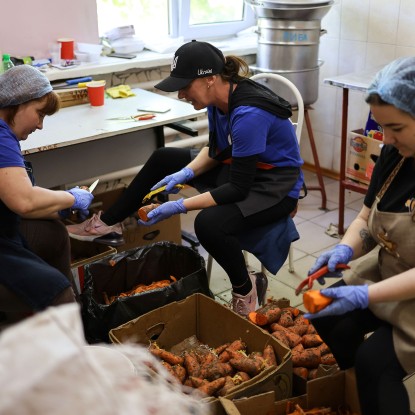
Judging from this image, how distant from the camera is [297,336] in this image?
2.01 metres

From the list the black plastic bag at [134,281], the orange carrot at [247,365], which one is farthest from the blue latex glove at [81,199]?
the orange carrot at [247,365]

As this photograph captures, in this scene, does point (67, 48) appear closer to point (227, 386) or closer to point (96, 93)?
point (96, 93)

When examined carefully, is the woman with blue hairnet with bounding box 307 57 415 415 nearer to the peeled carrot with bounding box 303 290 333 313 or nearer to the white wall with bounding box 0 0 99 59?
the peeled carrot with bounding box 303 290 333 313

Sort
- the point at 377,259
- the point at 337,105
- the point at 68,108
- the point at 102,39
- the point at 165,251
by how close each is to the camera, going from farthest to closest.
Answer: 1. the point at 337,105
2. the point at 102,39
3. the point at 68,108
4. the point at 165,251
5. the point at 377,259

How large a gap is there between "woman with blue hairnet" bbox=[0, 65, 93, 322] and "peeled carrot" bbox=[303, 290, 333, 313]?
2.50 ft

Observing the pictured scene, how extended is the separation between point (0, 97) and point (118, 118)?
0.88m

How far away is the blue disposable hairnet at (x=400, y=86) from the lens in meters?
1.42

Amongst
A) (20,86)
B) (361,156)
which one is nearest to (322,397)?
(20,86)

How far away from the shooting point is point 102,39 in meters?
A: 3.53

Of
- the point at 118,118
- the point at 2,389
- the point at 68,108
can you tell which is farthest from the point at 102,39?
the point at 2,389

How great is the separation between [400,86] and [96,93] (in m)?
1.80

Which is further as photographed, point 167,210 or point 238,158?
point 167,210

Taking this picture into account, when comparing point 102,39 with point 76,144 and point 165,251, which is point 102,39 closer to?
point 76,144

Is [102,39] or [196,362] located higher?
[102,39]
